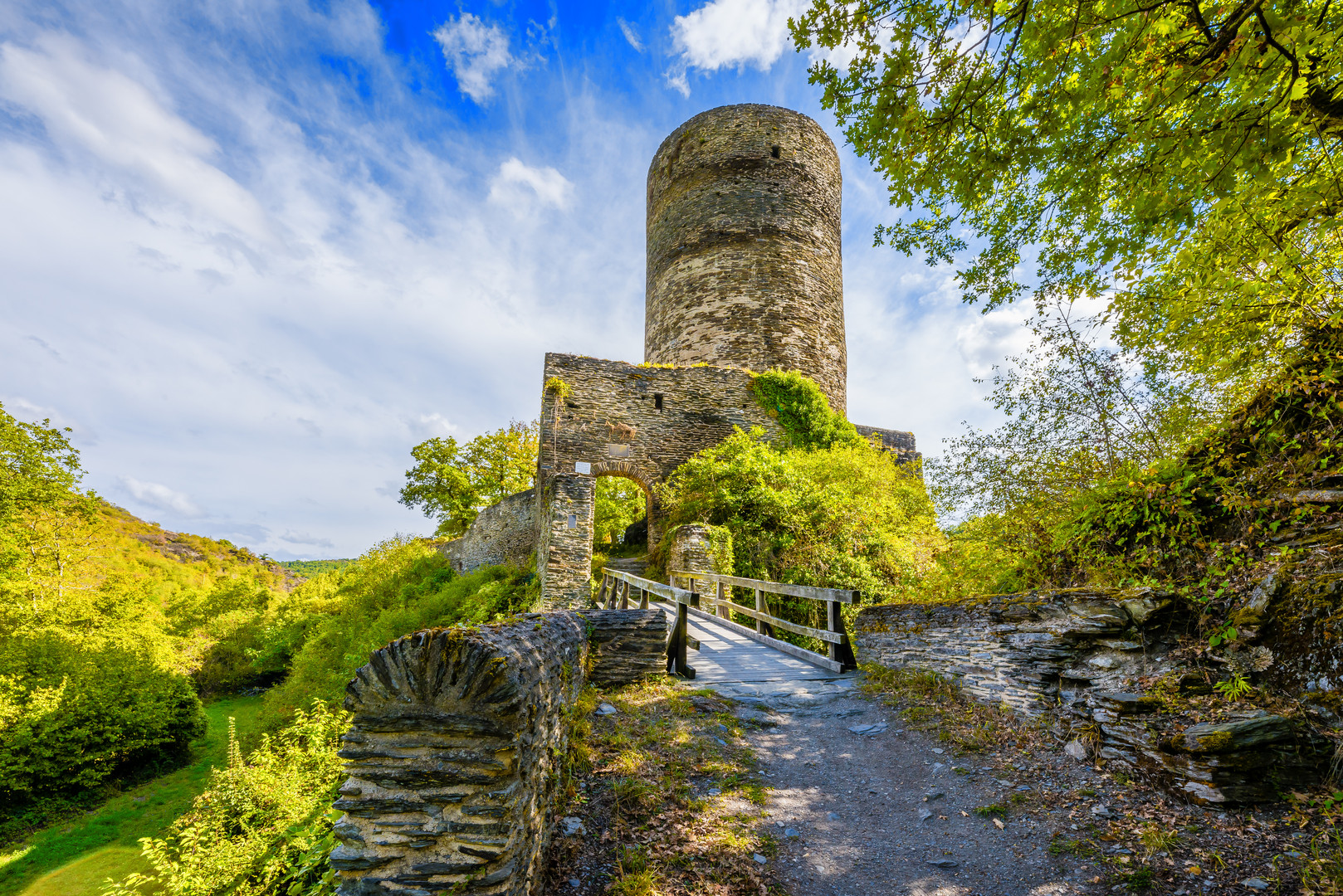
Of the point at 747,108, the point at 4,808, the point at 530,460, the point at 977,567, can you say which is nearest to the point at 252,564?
the point at 530,460

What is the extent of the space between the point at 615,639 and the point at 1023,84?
5.27 meters

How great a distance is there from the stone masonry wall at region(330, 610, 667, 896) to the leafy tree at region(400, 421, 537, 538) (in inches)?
877

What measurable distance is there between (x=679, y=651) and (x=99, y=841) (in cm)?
1516

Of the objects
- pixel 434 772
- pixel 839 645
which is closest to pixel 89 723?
pixel 434 772

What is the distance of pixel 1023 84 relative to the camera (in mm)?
3164

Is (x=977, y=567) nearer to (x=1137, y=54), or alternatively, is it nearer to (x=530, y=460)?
(x=1137, y=54)

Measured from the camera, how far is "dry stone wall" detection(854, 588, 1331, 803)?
8.32ft

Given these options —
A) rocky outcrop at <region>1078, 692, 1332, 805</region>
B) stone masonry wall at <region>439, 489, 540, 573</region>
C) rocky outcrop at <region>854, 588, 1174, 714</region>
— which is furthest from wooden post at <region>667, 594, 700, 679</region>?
stone masonry wall at <region>439, 489, 540, 573</region>

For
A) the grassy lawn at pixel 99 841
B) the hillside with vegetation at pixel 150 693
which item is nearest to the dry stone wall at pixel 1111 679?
the hillside with vegetation at pixel 150 693

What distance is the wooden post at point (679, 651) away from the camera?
220 inches

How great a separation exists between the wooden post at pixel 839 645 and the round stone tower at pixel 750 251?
1140cm

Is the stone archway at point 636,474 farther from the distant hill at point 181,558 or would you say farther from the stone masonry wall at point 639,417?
the distant hill at point 181,558

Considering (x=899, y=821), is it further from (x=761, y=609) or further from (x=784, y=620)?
(x=761, y=609)

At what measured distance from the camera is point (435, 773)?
2.15 m
